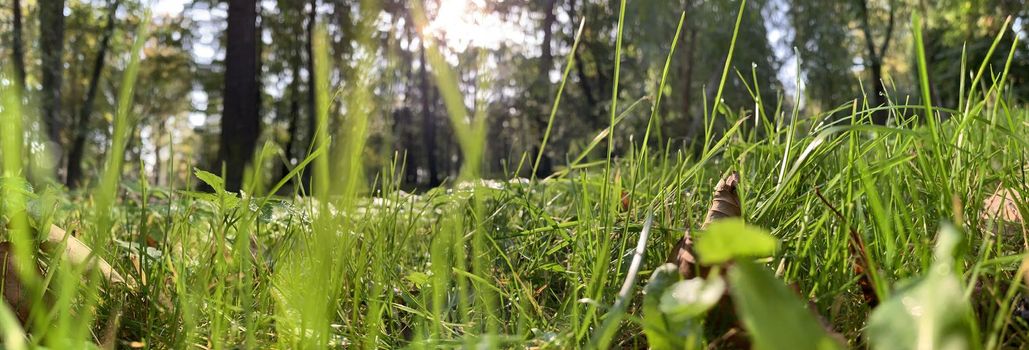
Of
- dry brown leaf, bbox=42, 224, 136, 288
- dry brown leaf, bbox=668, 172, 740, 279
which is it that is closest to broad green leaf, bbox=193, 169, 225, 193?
dry brown leaf, bbox=42, 224, 136, 288

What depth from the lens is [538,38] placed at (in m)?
17.5

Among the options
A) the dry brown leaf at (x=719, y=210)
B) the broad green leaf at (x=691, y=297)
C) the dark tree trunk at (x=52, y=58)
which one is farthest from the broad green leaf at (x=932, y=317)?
the dark tree trunk at (x=52, y=58)

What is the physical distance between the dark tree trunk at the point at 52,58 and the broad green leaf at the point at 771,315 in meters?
14.8

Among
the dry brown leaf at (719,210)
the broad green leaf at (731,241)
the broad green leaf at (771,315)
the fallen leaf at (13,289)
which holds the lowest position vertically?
the fallen leaf at (13,289)

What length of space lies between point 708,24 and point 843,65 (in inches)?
189

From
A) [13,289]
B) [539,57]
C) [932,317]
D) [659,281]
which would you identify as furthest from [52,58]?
[932,317]

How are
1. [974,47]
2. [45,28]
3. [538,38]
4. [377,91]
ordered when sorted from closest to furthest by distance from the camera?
[377,91], [974,47], [45,28], [538,38]

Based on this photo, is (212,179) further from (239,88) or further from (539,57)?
(539,57)

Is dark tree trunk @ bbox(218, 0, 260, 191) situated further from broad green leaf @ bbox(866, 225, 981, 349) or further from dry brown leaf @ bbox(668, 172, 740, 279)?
broad green leaf @ bbox(866, 225, 981, 349)

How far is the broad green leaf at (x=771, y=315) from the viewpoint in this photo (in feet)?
1.22

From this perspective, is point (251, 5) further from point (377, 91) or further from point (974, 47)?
point (974, 47)

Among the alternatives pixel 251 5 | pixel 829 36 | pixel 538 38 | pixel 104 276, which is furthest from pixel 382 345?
pixel 538 38

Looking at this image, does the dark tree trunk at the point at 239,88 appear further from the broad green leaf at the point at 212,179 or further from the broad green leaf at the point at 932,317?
the broad green leaf at the point at 932,317

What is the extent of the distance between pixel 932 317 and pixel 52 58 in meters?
16.1
